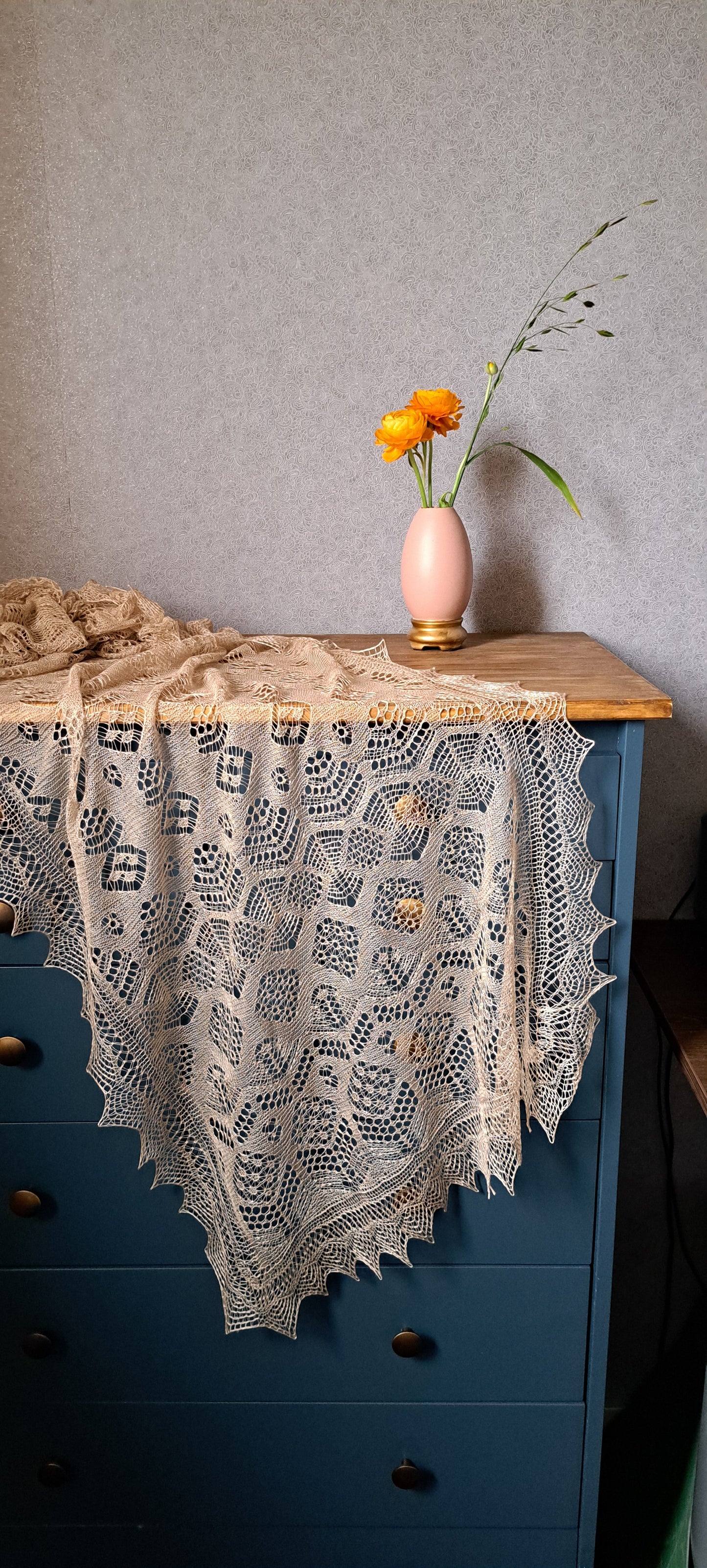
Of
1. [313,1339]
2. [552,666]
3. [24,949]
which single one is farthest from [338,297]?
[313,1339]

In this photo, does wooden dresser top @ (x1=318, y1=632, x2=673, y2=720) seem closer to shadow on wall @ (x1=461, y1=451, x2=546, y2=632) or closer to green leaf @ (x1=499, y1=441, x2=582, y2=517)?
shadow on wall @ (x1=461, y1=451, x2=546, y2=632)

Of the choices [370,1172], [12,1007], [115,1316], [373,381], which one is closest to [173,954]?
[12,1007]

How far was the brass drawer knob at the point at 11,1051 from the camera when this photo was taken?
95cm

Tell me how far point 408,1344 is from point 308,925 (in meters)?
0.49

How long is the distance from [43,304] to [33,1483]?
147 centimetres

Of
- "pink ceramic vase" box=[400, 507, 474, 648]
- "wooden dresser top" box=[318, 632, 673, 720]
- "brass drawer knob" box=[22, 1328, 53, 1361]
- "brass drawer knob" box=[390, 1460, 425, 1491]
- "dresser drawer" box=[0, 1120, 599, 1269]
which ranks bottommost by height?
"brass drawer knob" box=[390, 1460, 425, 1491]

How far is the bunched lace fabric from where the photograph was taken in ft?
2.81

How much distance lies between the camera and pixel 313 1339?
3.36 feet

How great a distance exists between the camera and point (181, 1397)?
3.44 feet

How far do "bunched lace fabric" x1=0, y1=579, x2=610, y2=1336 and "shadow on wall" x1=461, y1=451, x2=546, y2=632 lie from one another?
0.43 metres

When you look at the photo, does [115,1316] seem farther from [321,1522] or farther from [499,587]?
[499,587]

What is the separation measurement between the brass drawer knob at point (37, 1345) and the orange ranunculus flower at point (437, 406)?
1.11m

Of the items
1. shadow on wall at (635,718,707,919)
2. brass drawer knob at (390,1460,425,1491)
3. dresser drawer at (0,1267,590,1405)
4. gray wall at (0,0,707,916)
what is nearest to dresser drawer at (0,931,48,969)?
dresser drawer at (0,1267,590,1405)

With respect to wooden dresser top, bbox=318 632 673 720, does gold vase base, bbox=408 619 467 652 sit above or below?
above
